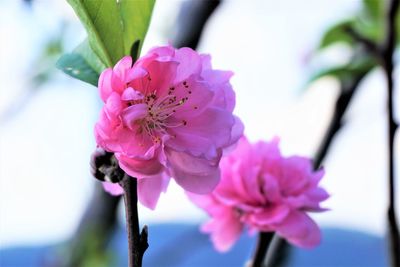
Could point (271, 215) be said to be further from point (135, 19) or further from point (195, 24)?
point (195, 24)

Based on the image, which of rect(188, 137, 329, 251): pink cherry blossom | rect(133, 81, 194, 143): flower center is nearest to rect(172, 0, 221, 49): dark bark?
rect(188, 137, 329, 251): pink cherry blossom

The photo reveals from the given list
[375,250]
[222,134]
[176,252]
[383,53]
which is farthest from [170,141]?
[375,250]

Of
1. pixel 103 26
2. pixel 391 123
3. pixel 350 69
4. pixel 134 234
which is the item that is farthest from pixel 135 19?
pixel 350 69

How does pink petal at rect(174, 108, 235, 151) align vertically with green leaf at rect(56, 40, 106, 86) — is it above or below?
below

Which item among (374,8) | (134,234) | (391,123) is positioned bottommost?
(374,8)

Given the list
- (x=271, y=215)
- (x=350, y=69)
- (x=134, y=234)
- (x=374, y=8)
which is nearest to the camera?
(x=134, y=234)

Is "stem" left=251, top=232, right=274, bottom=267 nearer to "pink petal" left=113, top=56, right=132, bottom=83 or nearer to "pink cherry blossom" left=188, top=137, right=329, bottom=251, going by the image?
"pink cherry blossom" left=188, top=137, right=329, bottom=251

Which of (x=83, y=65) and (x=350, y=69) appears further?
(x=350, y=69)
